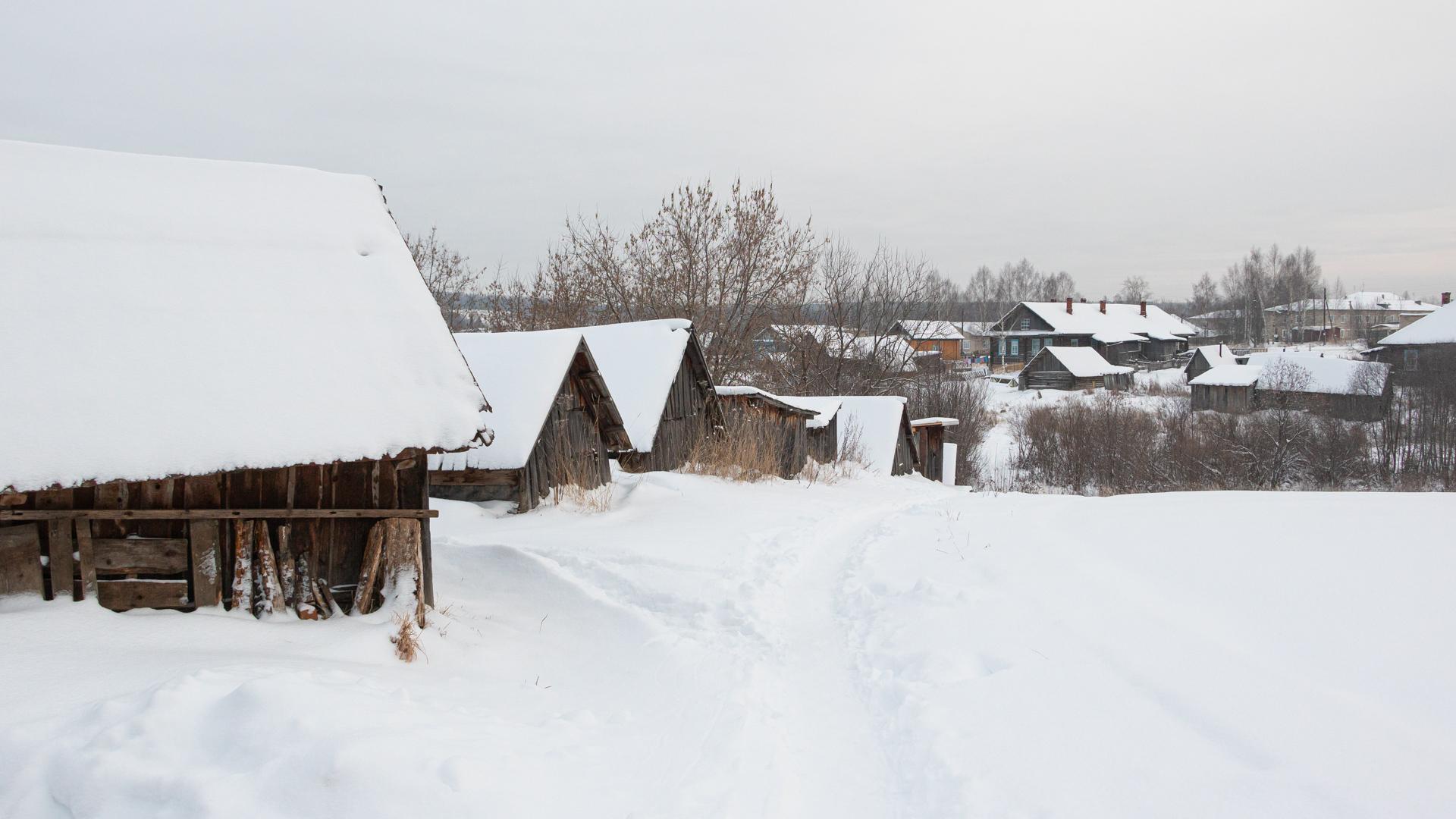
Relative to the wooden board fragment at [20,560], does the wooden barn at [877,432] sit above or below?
below

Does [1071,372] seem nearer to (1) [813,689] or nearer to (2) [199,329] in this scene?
(1) [813,689]

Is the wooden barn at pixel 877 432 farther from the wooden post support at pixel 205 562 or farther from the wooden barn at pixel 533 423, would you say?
the wooden post support at pixel 205 562

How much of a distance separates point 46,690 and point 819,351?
94.3ft

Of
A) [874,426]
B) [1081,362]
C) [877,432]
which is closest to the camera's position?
[877,432]

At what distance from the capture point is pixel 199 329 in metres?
5.29

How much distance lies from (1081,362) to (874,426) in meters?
45.5

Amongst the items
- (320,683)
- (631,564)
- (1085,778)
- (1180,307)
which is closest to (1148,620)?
(1085,778)

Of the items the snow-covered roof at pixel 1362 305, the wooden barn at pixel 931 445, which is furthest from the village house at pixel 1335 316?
the wooden barn at pixel 931 445

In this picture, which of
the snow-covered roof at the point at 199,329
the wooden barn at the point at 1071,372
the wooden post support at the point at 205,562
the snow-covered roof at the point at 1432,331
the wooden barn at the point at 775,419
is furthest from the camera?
the wooden barn at the point at 1071,372

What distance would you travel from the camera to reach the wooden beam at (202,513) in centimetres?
473

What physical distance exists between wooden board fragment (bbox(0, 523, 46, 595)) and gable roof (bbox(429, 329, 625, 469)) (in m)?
4.98

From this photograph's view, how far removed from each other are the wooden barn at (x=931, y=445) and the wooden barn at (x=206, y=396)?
A: 23.9 metres

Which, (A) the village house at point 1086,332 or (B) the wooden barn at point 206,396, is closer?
(B) the wooden barn at point 206,396

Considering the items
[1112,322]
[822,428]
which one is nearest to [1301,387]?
[822,428]
